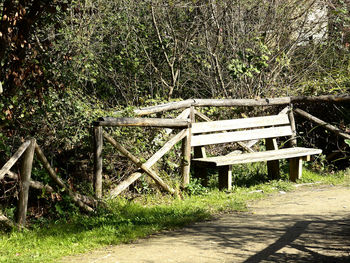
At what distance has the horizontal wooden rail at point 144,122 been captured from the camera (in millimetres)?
6061

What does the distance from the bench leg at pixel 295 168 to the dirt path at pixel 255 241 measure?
6.45ft

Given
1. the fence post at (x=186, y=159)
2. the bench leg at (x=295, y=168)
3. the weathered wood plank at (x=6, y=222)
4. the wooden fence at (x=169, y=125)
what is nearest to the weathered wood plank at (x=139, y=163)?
the wooden fence at (x=169, y=125)

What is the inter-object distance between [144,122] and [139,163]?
539 mm

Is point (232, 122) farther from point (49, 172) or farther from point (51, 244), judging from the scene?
point (51, 244)

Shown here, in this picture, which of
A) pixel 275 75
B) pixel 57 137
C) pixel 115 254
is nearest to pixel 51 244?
pixel 115 254

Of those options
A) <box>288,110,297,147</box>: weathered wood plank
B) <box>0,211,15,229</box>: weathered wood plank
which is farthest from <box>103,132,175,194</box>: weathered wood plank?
<box>288,110,297,147</box>: weathered wood plank

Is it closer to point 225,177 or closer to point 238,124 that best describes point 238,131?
point 238,124

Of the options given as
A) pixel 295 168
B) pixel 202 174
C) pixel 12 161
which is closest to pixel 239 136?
pixel 202 174

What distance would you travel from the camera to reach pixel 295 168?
830 cm

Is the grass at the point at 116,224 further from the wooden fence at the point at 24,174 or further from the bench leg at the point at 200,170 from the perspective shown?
the bench leg at the point at 200,170

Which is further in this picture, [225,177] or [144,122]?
[225,177]

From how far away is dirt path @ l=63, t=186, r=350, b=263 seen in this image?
4.16 meters

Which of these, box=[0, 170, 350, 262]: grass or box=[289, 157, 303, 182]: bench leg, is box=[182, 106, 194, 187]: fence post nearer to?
box=[0, 170, 350, 262]: grass

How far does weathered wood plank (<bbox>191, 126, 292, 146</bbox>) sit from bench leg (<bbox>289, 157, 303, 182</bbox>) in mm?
614
